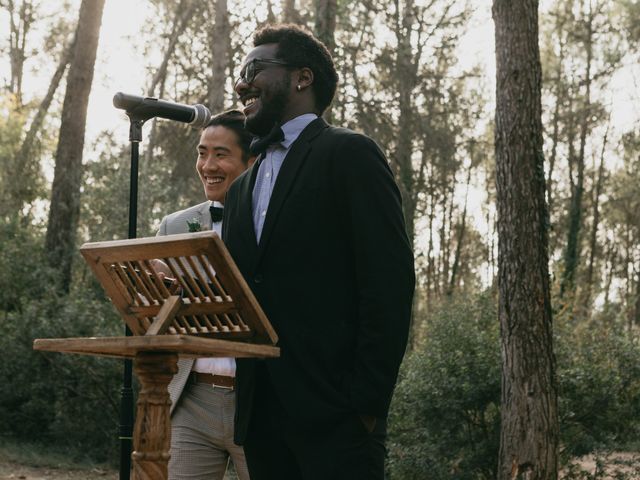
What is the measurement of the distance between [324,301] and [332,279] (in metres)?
0.07

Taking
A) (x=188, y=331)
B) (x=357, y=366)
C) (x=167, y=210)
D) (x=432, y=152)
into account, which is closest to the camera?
(x=188, y=331)

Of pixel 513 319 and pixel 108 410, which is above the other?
pixel 513 319

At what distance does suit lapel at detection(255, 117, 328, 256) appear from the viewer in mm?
3014

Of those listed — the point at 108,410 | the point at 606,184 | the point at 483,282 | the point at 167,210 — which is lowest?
the point at 108,410

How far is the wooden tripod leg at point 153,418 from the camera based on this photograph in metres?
2.49

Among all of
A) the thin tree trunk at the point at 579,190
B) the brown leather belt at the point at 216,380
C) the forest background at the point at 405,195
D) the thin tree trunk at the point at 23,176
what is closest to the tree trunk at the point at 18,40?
the forest background at the point at 405,195

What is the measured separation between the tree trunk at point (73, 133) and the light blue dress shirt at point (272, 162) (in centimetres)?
1168

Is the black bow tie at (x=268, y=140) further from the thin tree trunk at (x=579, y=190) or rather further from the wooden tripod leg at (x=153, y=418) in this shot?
the thin tree trunk at (x=579, y=190)

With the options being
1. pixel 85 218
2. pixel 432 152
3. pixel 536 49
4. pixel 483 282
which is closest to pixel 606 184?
pixel 432 152

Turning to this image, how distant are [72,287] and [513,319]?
7750 millimetres

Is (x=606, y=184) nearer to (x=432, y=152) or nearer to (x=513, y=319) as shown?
(x=432, y=152)

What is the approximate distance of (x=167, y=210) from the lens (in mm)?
16219

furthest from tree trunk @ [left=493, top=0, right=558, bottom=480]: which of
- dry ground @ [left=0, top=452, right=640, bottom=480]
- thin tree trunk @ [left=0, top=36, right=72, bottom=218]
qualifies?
thin tree trunk @ [left=0, top=36, right=72, bottom=218]

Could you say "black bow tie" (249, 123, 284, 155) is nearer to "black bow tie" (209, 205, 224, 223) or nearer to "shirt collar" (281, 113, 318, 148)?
"shirt collar" (281, 113, 318, 148)
